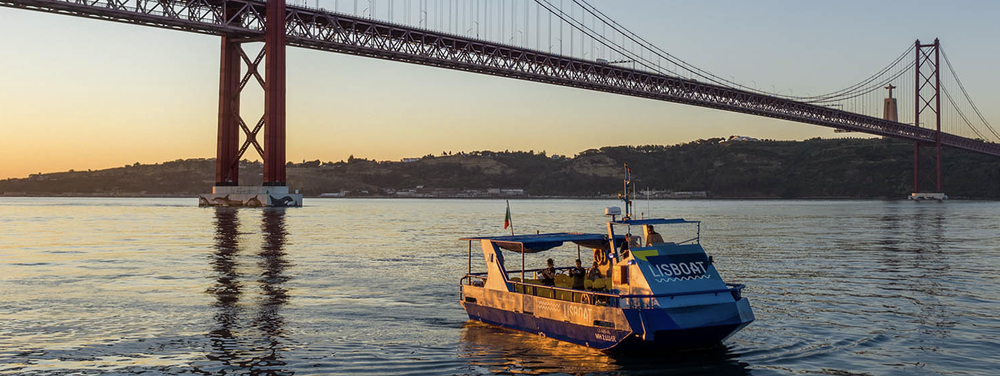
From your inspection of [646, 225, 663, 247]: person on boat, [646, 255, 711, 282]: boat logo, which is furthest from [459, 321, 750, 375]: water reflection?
[646, 225, 663, 247]: person on boat

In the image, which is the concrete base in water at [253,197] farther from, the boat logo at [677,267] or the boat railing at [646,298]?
the boat railing at [646,298]

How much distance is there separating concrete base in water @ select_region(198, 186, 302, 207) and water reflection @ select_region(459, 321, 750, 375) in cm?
6896

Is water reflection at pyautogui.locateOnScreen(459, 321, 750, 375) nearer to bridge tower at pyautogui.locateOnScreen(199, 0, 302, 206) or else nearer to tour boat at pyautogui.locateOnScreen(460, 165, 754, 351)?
tour boat at pyautogui.locateOnScreen(460, 165, 754, 351)

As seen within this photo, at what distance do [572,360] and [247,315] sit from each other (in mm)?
7589

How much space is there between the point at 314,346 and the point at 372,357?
1.36 metres

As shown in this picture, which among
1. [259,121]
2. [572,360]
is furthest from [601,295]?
[259,121]

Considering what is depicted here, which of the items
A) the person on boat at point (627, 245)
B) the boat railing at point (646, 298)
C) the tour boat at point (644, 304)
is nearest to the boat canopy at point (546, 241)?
the tour boat at point (644, 304)

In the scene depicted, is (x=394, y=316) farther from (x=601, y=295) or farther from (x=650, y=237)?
(x=650, y=237)

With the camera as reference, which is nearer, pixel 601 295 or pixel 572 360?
pixel 572 360

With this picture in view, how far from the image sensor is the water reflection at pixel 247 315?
13203mm

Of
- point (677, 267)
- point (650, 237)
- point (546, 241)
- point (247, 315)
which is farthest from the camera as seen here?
point (247, 315)

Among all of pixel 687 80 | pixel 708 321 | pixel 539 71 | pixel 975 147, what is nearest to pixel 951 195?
pixel 975 147

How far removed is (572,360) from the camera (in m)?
13.6

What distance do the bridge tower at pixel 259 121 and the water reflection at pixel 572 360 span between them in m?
65.8
